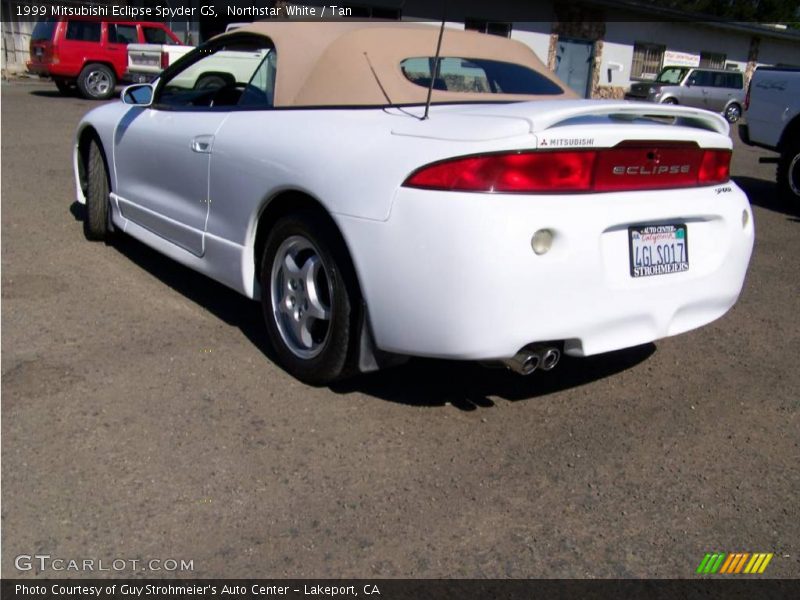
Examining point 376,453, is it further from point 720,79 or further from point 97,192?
point 720,79

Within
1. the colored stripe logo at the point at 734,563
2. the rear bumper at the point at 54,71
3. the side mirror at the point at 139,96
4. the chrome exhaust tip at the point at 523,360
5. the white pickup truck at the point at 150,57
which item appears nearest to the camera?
the colored stripe logo at the point at 734,563

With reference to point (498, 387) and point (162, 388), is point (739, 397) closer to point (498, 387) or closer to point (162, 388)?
point (498, 387)

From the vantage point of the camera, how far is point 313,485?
9.19ft

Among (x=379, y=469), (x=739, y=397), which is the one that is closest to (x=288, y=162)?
(x=379, y=469)

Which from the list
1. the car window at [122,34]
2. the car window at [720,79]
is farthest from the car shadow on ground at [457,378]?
the car window at [720,79]

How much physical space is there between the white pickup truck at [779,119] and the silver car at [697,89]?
1427 centimetres

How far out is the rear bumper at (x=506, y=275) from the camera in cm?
272

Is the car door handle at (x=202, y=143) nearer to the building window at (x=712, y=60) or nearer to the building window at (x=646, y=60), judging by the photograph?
the building window at (x=646, y=60)

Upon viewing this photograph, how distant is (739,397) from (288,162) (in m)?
2.31

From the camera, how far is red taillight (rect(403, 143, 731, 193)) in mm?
2742

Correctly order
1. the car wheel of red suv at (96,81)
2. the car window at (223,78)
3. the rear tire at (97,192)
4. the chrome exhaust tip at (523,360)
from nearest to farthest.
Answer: the chrome exhaust tip at (523,360)
the car window at (223,78)
the rear tire at (97,192)
the car wheel of red suv at (96,81)

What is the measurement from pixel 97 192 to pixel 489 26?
20203 millimetres
